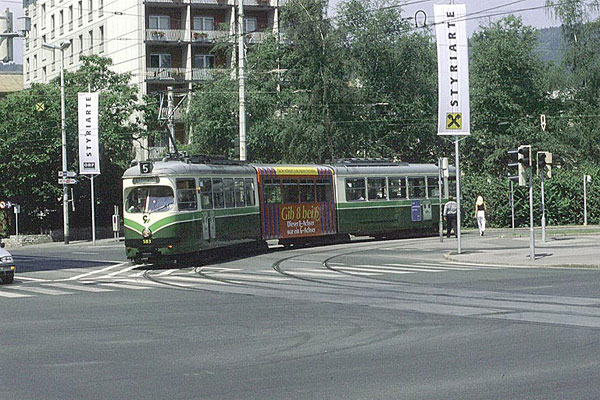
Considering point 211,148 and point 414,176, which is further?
point 211,148

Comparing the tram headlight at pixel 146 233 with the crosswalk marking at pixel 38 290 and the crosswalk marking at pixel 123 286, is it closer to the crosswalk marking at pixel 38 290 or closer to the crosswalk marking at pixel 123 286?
the crosswalk marking at pixel 123 286

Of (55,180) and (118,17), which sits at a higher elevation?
(118,17)

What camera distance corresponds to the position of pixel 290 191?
1371 inches

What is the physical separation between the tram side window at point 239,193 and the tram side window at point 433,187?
39.1 ft

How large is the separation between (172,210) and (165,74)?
46832 millimetres

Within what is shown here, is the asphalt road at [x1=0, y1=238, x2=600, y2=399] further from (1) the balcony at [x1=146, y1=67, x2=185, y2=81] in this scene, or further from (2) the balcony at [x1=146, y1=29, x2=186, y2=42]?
(2) the balcony at [x1=146, y1=29, x2=186, y2=42]

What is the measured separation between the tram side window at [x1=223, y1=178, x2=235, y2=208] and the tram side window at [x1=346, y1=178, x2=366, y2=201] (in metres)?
7.79

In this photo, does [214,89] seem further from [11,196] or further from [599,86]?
[599,86]

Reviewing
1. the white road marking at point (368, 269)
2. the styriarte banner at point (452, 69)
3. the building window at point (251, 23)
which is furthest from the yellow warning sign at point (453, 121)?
the building window at point (251, 23)

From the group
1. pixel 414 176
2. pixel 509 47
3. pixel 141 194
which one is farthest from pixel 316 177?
pixel 509 47

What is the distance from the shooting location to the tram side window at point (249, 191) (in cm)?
3212

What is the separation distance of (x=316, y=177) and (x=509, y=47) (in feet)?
113

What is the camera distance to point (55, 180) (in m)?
57.3

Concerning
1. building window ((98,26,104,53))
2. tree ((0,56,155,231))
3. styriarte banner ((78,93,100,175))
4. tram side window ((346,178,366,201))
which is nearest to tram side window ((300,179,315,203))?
tram side window ((346,178,366,201))
